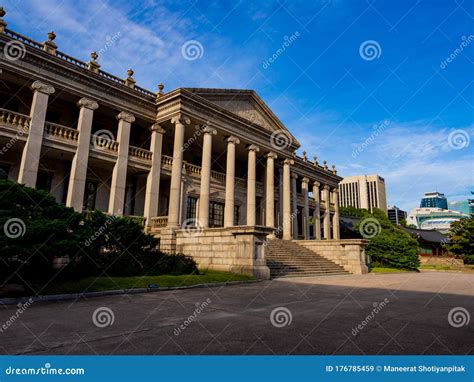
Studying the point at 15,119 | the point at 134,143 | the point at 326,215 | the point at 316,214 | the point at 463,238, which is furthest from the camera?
the point at 326,215

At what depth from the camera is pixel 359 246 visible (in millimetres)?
23625

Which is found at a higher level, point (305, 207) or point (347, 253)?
point (305, 207)

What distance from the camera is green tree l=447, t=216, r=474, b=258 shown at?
35844mm

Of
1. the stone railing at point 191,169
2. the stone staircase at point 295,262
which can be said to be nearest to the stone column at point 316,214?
the stone staircase at point 295,262

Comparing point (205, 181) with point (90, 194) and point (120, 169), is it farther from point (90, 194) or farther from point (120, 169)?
point (90, 194)

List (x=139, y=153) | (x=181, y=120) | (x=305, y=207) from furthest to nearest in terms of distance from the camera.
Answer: (x=305, y=207), (x=139, y=153), (x=181, y=120)

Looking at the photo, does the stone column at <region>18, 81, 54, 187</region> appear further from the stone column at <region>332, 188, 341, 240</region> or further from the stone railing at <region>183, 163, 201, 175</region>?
the stone column at <region>332, 188, 341, 240</region>

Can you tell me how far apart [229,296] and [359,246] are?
52.4 feet

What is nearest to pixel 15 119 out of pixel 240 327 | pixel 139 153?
pixel 139 153

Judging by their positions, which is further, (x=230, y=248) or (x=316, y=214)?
(x=316, y=214)

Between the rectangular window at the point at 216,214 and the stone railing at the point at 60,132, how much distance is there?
1293 centimetres

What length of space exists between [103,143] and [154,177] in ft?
13.3

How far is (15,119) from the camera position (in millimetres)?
17859

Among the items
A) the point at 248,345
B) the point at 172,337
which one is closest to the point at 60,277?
the point at 172,337
